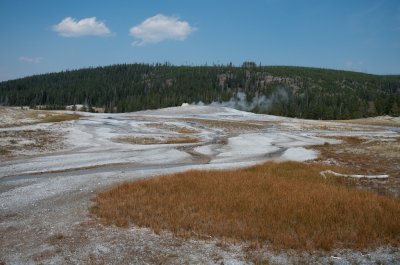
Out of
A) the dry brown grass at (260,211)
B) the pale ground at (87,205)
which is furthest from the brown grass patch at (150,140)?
the dry brown grass at (260,211)

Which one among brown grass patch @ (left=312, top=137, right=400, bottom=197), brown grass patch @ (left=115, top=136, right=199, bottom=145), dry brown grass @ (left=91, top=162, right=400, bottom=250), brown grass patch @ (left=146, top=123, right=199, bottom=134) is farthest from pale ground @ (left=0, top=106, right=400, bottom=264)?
brown grass patch @ (left=146, top=123, right=199, bottom=134)

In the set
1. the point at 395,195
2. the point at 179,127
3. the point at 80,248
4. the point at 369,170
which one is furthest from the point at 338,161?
the point at 179,127

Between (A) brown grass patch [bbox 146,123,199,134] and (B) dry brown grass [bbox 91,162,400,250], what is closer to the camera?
(B) dry brown grass [bbox 91,162,400,250]

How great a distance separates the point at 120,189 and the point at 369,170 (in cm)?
1872

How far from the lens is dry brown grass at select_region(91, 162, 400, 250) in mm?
12797

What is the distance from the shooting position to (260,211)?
1548 cm

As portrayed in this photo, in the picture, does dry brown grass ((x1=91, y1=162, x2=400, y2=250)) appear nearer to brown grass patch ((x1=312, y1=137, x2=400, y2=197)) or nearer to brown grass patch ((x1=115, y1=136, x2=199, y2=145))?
brown grass patch ((x1=312, y1=137, x2=400, y2=197))

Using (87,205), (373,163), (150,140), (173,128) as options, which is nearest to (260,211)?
(87,205)

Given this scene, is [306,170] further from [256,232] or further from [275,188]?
[256,232]

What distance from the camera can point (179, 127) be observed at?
72812 millimetres

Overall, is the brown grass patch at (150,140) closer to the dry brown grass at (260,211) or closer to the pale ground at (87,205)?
the pale ground at (87,205)

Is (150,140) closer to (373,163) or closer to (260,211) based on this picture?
(373,163)

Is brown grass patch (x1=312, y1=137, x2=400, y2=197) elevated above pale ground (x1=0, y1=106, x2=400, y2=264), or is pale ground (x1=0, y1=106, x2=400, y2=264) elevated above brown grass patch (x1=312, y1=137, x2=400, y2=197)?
brown grass patch (x1=312, y1=137, x2=400, y2=197)

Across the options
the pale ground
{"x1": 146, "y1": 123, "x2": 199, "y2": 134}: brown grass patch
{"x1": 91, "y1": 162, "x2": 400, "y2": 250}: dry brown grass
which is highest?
{"x1": 146, "y1": 123, "x2": 199, "y2": 134}: brown grass patch
